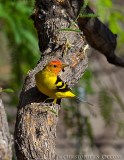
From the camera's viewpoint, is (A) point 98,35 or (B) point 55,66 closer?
(B) point 55,66

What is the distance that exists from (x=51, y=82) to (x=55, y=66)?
6 cm

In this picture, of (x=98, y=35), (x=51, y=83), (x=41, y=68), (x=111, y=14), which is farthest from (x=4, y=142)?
(x=111, y=14)

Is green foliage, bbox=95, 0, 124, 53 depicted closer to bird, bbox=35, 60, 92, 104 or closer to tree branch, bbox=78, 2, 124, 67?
tree branch, bbox=78, 2, 124, 67

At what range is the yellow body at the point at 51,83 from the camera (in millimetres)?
1886

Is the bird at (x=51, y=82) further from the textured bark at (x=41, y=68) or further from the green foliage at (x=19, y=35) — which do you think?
the green foliage at (x=19, y=35)

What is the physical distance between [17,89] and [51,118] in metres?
2.34

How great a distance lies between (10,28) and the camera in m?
3.76

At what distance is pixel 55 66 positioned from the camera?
1.91 metres

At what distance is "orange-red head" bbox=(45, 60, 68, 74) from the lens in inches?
74.8

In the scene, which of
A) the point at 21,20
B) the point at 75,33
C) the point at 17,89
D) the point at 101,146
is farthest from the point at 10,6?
the point at 101,146

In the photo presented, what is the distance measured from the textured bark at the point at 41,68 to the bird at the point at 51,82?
36mm

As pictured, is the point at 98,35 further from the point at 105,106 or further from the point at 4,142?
the point at 4,142

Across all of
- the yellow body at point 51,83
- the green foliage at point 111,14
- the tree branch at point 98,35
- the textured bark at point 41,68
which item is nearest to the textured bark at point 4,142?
the textured bark at point 41,68

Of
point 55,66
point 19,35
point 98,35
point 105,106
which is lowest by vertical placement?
point 105,106
